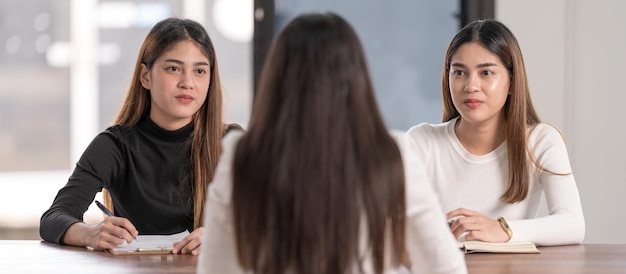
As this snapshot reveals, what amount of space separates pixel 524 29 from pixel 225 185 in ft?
9.92

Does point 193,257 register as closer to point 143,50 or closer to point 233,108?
point 143,50

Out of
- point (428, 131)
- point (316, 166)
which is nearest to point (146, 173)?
point (428, 131)

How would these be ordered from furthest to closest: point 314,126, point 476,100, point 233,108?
point 233,108, point 476,100, point 314,126

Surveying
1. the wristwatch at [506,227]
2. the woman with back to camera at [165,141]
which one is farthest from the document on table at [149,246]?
the wristwatch at [506,227]

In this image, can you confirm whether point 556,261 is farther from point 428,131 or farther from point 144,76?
point 144,76

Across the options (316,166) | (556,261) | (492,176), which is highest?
(316,166)

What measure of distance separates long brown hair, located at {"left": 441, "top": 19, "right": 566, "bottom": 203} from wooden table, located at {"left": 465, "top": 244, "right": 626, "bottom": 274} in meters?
0.32

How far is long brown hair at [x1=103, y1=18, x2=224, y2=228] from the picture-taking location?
248 cm

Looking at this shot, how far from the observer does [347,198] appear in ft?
4.21

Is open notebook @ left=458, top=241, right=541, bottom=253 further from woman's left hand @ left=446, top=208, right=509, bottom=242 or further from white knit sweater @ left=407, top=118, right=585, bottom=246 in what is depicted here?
white knit sweater @ left=407, top=118, right=585, bottom=246

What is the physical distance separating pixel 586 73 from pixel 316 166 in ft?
10.2

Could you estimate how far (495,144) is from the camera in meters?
2.58

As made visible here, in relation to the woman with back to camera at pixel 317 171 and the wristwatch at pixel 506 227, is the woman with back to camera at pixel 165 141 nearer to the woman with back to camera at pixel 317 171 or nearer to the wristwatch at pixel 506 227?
the wristwatch at pixel 506 227

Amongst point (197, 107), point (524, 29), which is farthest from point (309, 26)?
point (524, 29)
